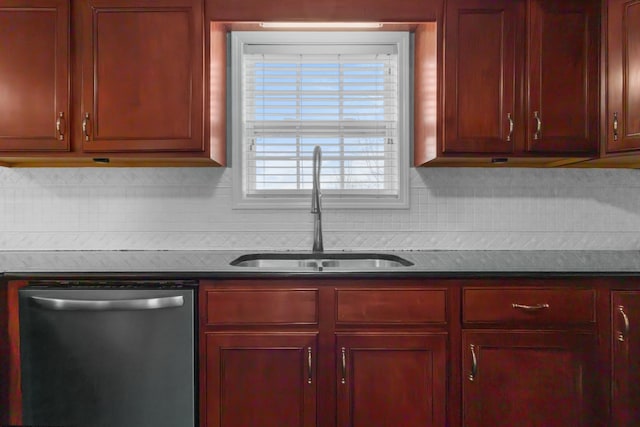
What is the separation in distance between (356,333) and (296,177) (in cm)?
101

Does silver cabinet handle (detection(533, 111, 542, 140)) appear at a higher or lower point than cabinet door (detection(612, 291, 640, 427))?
higher

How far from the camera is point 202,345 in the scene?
5.39 feet

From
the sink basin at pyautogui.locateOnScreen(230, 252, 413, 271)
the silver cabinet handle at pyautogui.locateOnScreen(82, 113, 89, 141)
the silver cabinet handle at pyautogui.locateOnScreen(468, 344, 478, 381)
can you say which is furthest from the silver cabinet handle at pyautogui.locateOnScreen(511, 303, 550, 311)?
the silver cabinet handle at pyautogui.locateOnScreen(82, 113, 89, 141)

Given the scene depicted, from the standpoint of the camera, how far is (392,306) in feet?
5.40

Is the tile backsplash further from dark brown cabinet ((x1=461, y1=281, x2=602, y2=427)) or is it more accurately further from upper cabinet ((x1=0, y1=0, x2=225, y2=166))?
dark brown cabinet ((x1=461, y1=281, x2=602, y2=427))

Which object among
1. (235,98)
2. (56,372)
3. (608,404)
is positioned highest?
(235,98)

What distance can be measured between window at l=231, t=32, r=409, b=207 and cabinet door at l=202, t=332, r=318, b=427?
86cm

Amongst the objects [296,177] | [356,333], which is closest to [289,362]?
[356,333]

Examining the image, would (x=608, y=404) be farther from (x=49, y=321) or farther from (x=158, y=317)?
(x=49, y=321)

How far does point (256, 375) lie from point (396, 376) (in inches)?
21.3

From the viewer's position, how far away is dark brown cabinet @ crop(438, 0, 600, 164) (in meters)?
1.90

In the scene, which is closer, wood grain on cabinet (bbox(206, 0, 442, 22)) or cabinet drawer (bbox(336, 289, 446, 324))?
cabinet drawer (bbox(336, 289, 446, 324))

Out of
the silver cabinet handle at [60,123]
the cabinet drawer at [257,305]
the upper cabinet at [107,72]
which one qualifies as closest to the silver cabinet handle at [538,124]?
the cabinet drawer at [257,305]

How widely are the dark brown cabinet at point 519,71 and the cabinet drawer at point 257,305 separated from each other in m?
0.95
